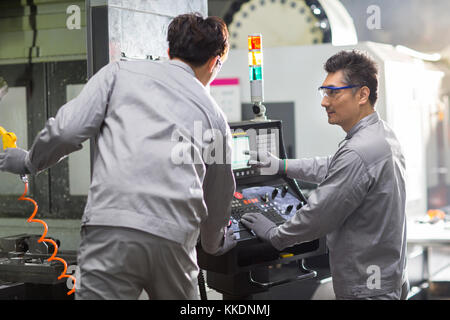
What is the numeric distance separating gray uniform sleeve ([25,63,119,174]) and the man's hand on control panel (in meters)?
0.87

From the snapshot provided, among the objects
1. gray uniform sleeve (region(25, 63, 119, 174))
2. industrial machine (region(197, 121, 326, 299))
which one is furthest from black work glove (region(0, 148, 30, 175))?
industrial machine (region(197, 121, 326, 299))

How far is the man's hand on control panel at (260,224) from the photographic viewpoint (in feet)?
8.02

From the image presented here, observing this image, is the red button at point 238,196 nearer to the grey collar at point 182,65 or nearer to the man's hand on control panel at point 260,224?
the man's hand on control panel at point 260,224

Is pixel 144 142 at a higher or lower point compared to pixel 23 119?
lower

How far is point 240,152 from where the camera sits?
2783 mm

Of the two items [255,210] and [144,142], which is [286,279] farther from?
[144,142]

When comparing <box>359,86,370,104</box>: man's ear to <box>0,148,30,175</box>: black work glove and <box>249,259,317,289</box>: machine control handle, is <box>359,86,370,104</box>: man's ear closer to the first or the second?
<box>249,259,317,289</box>: machine control handle

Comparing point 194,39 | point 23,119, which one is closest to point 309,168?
point 194,39

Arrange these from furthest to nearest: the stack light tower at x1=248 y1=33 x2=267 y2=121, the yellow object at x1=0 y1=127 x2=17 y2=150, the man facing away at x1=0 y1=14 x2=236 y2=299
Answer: the stack light tower at x1=248 y1=33 x2=267 y2=121 < the yellow object at x1=0 y1=127 x2=17 y2=150 < the man facing away at x1=0 y1=14 x2=236 y2=299

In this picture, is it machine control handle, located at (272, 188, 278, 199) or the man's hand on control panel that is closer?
the man's hand on control panel

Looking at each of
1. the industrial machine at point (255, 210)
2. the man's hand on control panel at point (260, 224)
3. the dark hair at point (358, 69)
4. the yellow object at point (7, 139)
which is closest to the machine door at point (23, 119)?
the yellow object at point (7, 139)

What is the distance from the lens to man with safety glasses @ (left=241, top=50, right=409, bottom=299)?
222 centimetres

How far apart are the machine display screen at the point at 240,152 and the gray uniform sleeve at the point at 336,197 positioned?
0.53m

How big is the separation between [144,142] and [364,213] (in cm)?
92
